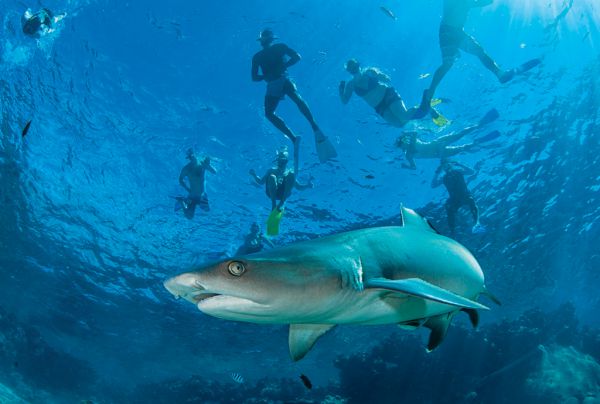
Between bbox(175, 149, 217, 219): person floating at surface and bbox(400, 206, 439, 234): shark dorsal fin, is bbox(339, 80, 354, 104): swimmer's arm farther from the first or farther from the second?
bbox(400, 206, 439, 234): shark dorsal fin

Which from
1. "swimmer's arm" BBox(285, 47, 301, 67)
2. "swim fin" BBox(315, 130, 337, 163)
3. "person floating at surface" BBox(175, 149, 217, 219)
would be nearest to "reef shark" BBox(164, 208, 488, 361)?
"swim fin" BBox(315, 130, 337, 163)

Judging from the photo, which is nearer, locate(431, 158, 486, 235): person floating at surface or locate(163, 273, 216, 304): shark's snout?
locate(163, 273, 216, 304): shark's snout

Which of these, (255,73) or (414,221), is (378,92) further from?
(414,221)

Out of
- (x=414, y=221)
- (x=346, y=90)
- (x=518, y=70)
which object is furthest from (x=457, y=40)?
(x=414, y=221)

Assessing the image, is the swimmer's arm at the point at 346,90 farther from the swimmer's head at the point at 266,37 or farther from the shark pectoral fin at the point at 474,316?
the shark pectoral fin at the point at 474,316

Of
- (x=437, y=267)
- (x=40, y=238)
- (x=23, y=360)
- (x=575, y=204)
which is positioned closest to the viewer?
(x=437, y=267)

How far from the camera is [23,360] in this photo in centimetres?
2802

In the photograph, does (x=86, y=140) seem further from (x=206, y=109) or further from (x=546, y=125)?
(x=546, y=125)

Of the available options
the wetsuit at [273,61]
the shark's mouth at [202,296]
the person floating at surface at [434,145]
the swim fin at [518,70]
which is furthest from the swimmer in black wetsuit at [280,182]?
the shark's mouth at [202,296]

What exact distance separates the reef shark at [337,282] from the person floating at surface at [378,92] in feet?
26.2

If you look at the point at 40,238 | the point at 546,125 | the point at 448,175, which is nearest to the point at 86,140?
the point at 40,238

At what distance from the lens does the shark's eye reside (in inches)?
73.4

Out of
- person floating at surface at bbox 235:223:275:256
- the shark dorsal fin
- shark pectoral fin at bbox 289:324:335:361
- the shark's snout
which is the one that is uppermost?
person floating at surface at bbox 235:223:275:256

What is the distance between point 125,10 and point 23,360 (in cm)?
2998
